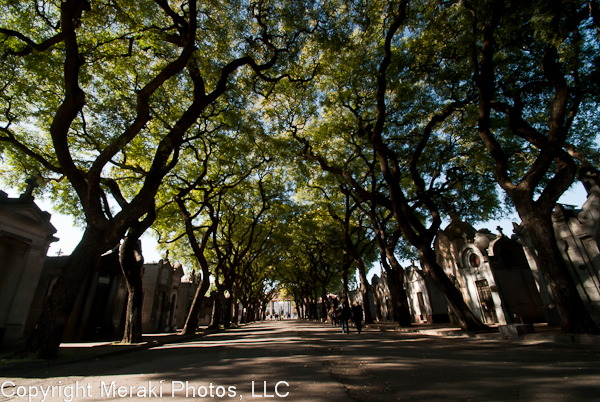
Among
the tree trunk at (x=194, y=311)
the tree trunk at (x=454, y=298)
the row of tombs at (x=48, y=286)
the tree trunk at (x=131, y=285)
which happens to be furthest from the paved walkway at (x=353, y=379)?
the tree trunk at (x=194, y=311)

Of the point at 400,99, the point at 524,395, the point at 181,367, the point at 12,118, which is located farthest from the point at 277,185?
the point at 524,395

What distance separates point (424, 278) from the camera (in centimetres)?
2191

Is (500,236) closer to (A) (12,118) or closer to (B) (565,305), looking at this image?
(B) (565,305)

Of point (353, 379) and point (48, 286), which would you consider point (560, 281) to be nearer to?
point (353, 379)

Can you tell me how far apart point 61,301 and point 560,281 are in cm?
1303

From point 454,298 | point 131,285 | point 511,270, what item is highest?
point 511,270

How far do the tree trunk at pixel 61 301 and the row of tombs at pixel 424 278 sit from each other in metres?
5.50

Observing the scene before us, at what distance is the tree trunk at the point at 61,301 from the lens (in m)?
7.02

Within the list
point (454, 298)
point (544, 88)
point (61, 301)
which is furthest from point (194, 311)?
point (544, 88)

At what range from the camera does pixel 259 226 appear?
26.4m

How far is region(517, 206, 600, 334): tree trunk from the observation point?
6988mm

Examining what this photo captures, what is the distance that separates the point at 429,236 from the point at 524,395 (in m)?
8.63

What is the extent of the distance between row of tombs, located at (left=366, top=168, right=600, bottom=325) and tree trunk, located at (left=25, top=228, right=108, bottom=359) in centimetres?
1295

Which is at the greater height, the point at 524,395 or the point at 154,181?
the point at 154,181
